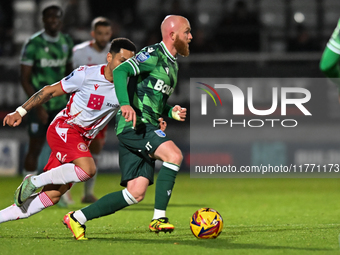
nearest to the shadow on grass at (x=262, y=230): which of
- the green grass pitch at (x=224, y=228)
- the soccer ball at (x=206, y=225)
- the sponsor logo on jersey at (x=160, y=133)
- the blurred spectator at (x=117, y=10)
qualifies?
the green grass pitch at (x=224, y=228)

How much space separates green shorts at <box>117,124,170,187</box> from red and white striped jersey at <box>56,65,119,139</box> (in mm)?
375

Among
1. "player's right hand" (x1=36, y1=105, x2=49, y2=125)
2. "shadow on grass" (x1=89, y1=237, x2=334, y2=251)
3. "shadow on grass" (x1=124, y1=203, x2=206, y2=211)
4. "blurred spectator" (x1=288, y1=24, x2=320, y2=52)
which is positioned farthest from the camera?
"blurred spectator" (x1=288, y1=24, x2=320, y2=52)

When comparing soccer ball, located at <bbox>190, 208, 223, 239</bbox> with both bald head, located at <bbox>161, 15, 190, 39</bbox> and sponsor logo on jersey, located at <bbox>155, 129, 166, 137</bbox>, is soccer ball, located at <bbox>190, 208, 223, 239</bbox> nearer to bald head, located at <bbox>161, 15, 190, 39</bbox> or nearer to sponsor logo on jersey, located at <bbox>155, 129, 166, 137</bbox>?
sponsor logo on jersey, located at <bbox>155, 129, 166, 137</bbox>

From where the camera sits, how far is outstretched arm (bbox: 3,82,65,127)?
4.87m

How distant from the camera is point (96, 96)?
5289 millimetres

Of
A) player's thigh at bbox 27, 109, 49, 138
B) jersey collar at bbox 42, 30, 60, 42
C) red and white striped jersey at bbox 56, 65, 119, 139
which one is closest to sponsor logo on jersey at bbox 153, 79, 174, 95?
red and white striped jersey at bbox 56, 65, 119, 139

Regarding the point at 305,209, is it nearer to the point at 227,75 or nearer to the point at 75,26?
the point at 227,75

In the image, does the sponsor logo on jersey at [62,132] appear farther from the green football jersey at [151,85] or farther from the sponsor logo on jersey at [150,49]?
the sponsor logo on jersey at [150,49]

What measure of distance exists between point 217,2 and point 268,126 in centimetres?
428

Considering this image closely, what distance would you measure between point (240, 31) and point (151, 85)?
897 cm

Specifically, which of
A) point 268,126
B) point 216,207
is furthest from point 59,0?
point 216,207

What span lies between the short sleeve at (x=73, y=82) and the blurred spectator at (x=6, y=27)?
28.5ft

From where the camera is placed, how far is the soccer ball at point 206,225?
4.81 metres

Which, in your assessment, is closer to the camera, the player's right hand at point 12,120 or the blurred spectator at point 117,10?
the player's right hand at point 12,120
